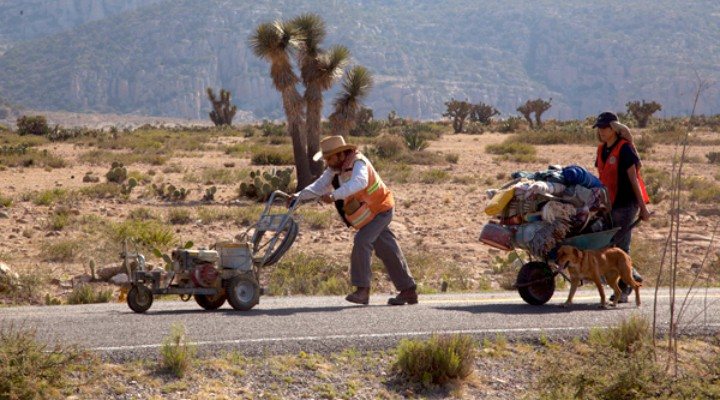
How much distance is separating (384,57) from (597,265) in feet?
538

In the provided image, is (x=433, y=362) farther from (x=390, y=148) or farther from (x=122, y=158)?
(x=122, y=158)

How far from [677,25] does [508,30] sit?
3202cm

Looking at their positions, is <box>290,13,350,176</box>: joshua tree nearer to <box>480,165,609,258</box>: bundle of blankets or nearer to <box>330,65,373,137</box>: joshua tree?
<box>330,65,373,137</box>: joshua tree

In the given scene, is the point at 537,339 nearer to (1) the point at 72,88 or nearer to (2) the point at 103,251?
(2) the point at 103,251

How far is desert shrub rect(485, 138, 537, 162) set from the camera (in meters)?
38.7

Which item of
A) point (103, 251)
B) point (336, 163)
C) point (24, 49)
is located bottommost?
point (103, 251)

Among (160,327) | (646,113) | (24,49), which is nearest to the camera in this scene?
(160,327)

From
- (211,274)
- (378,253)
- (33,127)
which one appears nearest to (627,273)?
(378,253)

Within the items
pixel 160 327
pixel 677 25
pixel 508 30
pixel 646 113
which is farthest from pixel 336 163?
pixel 508 30

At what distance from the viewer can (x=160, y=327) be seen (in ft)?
30.1

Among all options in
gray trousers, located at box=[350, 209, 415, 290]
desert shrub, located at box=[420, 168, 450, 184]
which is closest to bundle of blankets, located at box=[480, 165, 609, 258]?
gray trousers, located at box=[350, 209, 415, 290]

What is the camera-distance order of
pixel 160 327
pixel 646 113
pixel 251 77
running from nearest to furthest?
pixel 160 327, pixel 646 113, pixel 251 77

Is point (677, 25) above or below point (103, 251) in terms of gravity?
above

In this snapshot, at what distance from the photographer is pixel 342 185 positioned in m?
10.5
